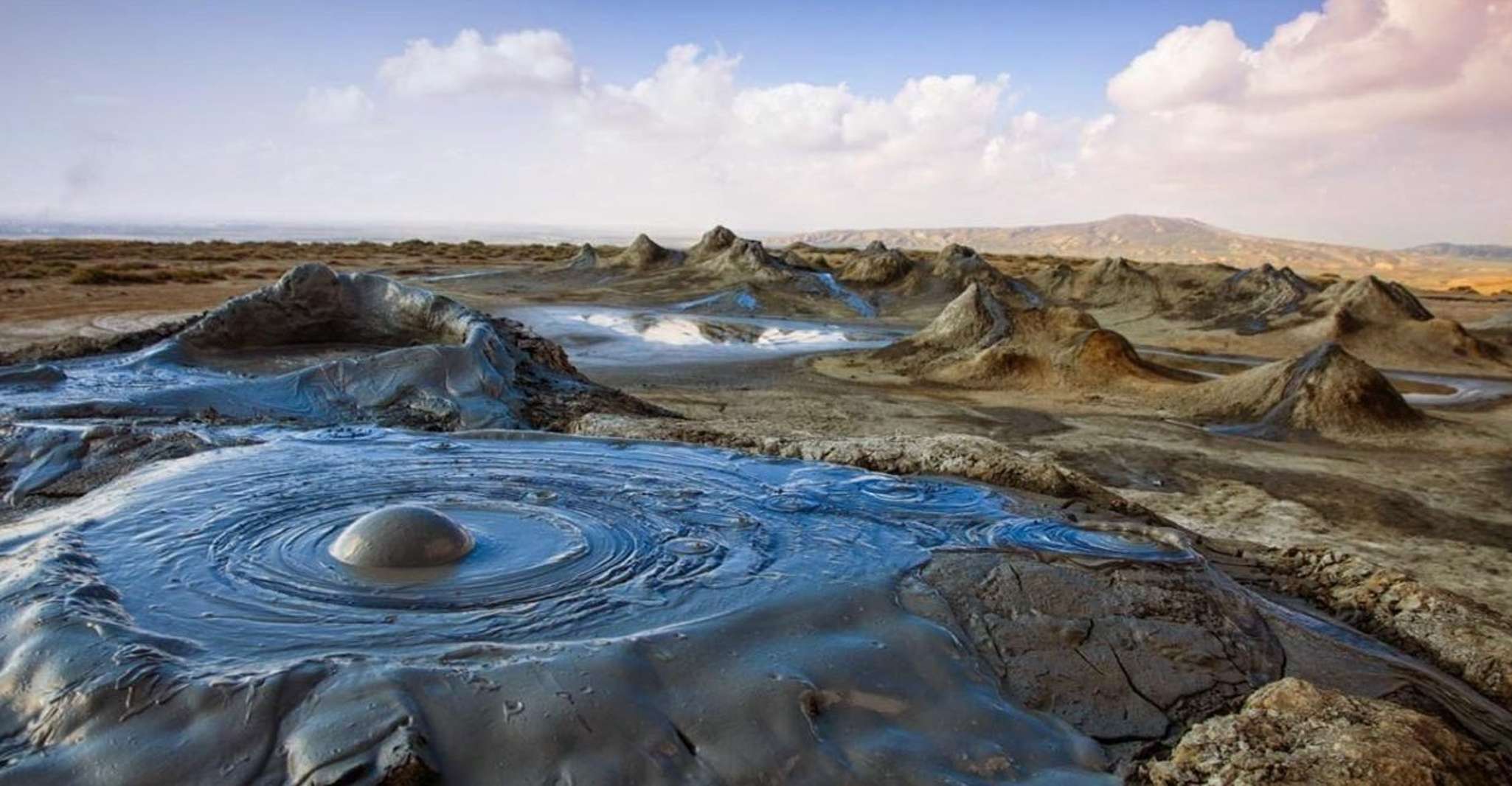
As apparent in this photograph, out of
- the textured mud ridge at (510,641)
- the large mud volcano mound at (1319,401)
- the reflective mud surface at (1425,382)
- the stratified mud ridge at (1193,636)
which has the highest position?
the textured mud ridge at (510,641)

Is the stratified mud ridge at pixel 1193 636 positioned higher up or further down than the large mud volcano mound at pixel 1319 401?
higher up

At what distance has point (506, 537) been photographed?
386cm

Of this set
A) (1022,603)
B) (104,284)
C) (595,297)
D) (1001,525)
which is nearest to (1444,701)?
(1022,603)

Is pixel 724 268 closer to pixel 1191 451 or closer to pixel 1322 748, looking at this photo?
pixel 1191 451

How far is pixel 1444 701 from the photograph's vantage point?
3.03 m

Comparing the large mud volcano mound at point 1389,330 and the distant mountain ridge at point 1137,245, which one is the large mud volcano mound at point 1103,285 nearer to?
the large mud volcano mound at point 1389,330

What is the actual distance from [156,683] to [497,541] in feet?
4.68

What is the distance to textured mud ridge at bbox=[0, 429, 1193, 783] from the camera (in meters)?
2.35

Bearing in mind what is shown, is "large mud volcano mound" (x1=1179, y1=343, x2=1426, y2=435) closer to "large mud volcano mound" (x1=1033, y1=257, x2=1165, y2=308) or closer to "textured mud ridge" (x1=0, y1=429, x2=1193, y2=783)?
"textured mud ridge" (x1=0, y1=429, x2=1193, y2=783)

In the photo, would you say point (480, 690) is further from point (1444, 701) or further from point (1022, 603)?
point (1444, 701)

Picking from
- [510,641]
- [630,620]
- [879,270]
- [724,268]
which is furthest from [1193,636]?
[879,270]

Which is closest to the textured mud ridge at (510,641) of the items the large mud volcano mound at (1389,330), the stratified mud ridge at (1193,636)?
the stratified mud ridge at (1193,636)

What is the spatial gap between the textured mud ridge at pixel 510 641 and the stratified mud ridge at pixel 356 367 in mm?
1705

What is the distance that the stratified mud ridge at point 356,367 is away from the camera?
6137 mm
